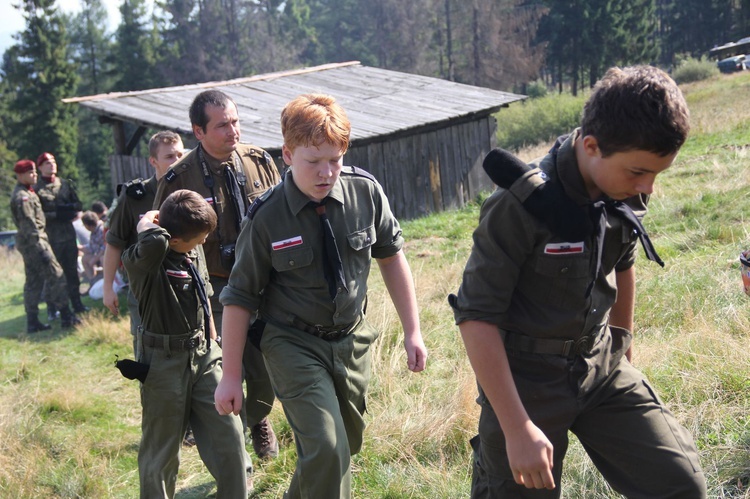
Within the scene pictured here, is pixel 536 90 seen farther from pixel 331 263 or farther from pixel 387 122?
pixel 331 263

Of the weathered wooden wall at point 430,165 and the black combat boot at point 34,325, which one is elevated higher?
the weathered wooden wall at point 430,165

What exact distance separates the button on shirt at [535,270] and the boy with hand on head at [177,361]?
5.93 feet

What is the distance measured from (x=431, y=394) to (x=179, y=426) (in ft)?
5.75

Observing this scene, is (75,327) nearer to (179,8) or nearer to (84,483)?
(84,483)

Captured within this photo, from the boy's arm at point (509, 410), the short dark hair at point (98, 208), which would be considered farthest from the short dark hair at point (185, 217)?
the short dark hair at point (98, 208)

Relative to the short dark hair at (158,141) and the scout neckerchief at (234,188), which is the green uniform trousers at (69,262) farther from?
the scout neckerchief at (234,188)

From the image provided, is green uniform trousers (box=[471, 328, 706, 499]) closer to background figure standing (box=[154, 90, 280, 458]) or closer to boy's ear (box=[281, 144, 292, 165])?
boy's ear (box=[281, 144, 292, 165])

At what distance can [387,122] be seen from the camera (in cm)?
1611

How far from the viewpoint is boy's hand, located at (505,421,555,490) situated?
223 cm

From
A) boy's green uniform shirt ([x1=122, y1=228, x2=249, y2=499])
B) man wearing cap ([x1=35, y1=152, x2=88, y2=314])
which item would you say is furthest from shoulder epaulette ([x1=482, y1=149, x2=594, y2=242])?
man wearing cap ([x1=35, y1=152, x2=88, y2=314])

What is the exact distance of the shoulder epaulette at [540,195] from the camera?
2314mm

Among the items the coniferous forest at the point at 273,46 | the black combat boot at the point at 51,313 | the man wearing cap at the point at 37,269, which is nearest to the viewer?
the man wearing cap at the point at 37,269

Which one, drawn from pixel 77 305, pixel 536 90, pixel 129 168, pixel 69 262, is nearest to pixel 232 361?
pixel 69 262

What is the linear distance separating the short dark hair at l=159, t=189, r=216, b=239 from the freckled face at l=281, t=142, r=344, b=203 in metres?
0.81
